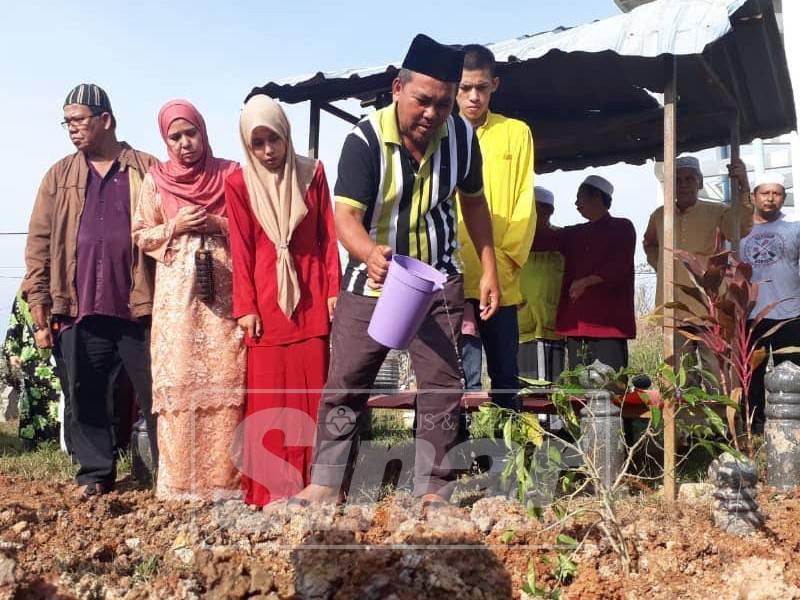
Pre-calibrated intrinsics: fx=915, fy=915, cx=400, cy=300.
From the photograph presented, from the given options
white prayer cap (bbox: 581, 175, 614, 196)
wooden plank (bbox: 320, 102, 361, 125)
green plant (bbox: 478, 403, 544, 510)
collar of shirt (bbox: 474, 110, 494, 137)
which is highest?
wooden plank (bbox: 320, 102, 361, 125)

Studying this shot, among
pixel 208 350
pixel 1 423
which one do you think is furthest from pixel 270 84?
pixel 1 423

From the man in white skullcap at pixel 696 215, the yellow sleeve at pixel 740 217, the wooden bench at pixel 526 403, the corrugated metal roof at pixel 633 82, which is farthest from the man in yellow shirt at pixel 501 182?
the yellow sleeve at pixel 740 217

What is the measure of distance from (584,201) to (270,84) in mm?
1955

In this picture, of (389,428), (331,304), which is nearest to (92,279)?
(331,304)

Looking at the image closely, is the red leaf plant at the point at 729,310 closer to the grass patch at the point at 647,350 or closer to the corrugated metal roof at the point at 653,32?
the corrugated metal roof at the point at 653,32

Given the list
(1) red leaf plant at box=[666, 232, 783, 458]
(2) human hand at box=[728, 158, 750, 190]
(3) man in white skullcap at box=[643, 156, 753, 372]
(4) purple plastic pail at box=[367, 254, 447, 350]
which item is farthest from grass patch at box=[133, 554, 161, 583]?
(2) human hand at box=[728, 158, 750, 190]

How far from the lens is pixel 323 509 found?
3.27 meters

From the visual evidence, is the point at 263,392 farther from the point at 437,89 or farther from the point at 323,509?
the point at 437,89

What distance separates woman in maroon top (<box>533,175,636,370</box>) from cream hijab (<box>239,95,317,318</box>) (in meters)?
1.94

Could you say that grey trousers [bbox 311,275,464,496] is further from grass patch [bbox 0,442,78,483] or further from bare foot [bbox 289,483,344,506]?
grass patch [bbox 0,442,78,483]

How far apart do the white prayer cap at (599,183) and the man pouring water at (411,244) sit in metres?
2.11

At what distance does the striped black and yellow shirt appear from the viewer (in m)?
3.28

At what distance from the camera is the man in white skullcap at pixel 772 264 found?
17.7ft

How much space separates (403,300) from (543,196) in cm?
302
